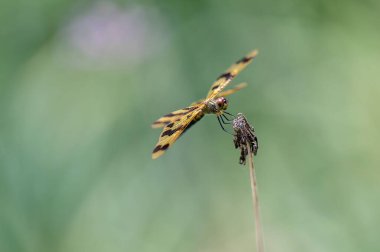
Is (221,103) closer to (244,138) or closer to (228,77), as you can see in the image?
(228,77)

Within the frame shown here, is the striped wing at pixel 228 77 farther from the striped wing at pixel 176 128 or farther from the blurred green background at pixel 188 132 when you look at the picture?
the blurred green background at pixel 188 132

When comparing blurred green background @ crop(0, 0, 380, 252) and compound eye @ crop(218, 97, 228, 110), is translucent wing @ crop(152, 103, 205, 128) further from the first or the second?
blurred green background @ crop(0, 0, 380, 252)

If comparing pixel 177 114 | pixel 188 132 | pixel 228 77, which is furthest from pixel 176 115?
pixel 188 132

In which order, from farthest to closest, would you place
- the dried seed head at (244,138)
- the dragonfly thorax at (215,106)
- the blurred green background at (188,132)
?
the blurred green background at (188,132) → the dragonfly thorax at (215,106) → the dried seed head at (244,138)

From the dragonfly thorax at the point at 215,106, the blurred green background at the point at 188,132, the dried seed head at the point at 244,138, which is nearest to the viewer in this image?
the dried seed head at the point at 244,138

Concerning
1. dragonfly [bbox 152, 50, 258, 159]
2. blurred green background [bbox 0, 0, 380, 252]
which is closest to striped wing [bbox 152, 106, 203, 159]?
dragonfly [bbox 152, 50, 258, 159]

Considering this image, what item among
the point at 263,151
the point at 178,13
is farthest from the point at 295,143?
the point at 178,13

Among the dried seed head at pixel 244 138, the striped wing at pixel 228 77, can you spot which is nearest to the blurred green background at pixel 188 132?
the striped wing at pixel 228 77

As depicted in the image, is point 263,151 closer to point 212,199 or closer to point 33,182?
point 212,199
